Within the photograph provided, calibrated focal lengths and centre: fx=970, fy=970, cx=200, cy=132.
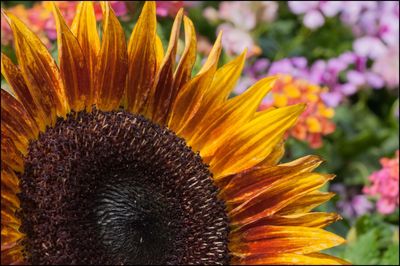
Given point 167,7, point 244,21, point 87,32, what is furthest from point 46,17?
point 87,32

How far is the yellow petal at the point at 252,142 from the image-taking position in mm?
1343

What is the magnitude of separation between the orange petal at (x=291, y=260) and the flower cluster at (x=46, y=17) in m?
0.54

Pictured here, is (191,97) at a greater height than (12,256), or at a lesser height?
greater

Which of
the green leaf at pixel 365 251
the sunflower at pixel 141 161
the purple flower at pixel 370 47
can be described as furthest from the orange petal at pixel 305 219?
the purple flower at pixel 370 47

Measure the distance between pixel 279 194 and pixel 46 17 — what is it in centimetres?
69

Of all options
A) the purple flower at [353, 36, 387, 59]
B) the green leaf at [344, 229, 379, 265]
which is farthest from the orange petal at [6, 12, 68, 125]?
the purple flower at [353, 36, 387, 59]

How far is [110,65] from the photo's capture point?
1267mm

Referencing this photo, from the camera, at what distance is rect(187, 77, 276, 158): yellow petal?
52.4 inches

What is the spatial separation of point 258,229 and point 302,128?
0.67 m

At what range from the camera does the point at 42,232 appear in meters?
1.15

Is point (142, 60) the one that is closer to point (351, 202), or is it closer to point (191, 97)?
point (191, 97)

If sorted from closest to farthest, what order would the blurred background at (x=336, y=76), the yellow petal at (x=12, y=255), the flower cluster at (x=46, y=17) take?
the yellow petal at (x=12, y=255) < the flower cluster at (x=46, y=17) < the blurred background at (x=336, y=76)

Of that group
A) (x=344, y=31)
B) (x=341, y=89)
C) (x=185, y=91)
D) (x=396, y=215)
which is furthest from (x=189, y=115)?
(x=344, y=31)

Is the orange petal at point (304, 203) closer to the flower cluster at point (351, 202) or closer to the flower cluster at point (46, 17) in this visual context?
the flower cluster at point (46, 17)
